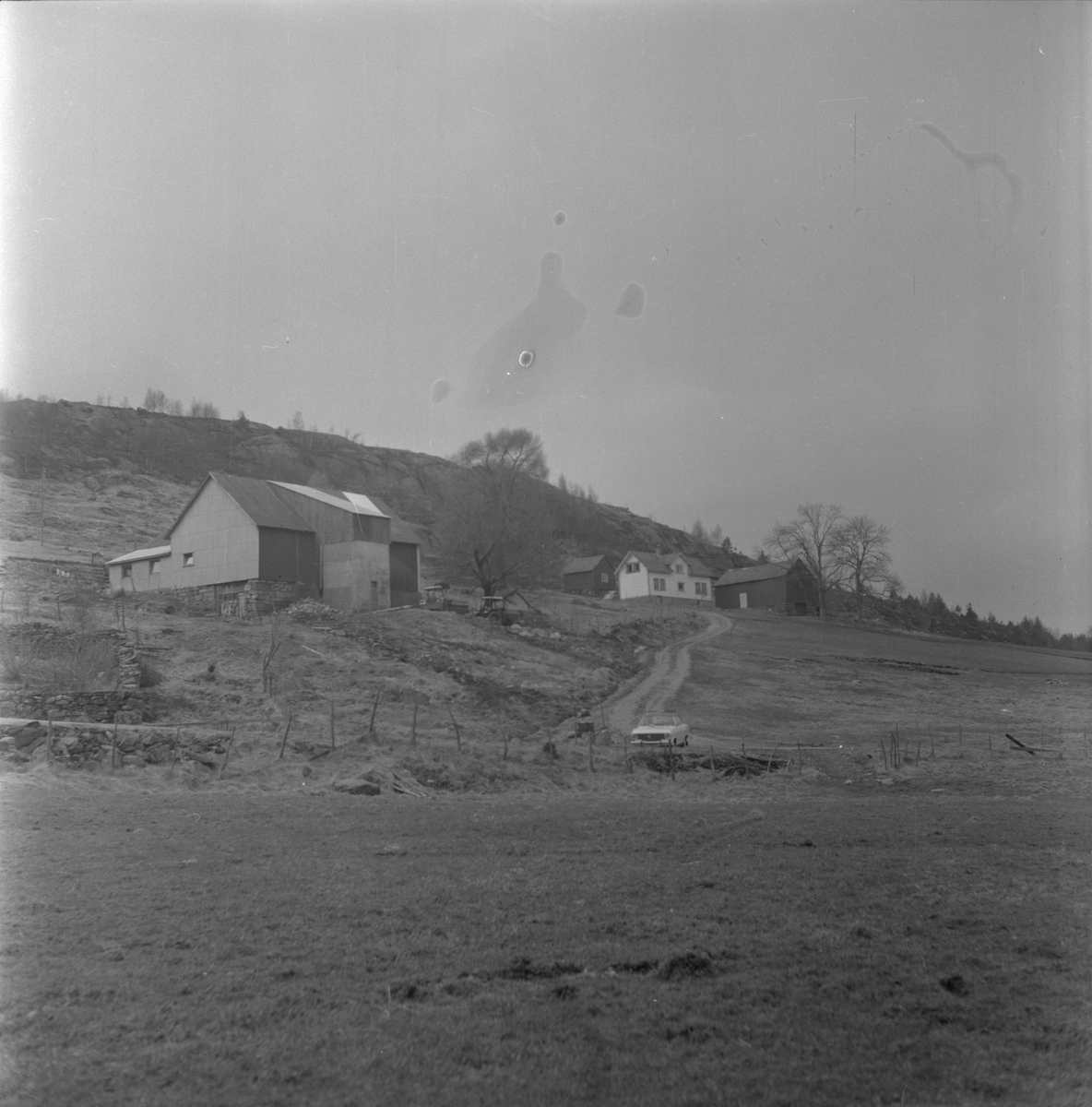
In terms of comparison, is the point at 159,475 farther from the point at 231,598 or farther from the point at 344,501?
the point at 231,598

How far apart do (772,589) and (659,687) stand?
52748mm

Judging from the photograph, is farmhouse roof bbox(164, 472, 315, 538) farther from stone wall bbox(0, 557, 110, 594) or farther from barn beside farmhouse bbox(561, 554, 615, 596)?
barn beside farmhouse bbox(561, 554, 615, 596)

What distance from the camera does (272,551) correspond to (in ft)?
175

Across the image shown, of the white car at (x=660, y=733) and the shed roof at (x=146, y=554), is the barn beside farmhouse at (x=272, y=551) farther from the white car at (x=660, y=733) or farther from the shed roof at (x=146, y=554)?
the white car at (x=660, y=733)

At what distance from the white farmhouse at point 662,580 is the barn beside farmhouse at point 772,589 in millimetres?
2836

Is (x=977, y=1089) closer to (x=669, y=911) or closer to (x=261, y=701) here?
(x=669, y=911)

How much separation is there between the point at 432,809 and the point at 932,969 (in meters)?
12.4

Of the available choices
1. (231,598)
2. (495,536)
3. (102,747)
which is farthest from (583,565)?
(102,747)

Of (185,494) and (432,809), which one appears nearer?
(432,809)

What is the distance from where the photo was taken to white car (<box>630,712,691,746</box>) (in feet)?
105

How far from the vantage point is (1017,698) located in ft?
159

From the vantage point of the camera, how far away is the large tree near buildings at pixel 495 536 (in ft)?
235

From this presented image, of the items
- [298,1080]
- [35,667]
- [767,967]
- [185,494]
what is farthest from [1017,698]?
[185,494]

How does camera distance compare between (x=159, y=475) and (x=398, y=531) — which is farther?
(x=159, y=475)
